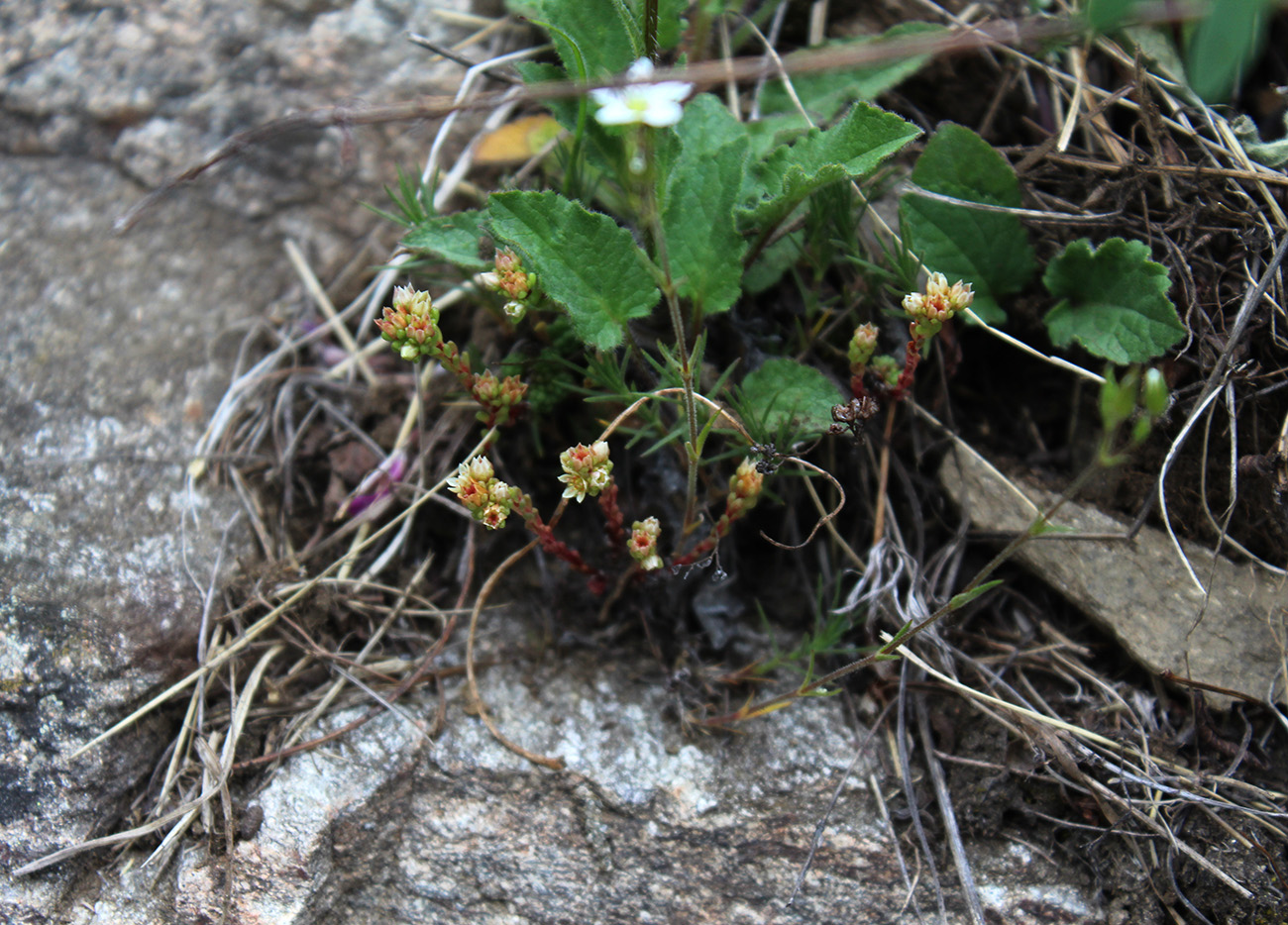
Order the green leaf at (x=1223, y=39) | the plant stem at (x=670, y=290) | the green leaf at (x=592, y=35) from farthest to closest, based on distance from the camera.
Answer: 1. the green leaf at (x=592, y=35)
2. the plant stem at (x=670, y=290)
3. the green leaf at (x=1223, y=39)

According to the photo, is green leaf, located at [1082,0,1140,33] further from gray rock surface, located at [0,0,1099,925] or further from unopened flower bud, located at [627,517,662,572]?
gray rock surface, located at [0,0,1099,925]

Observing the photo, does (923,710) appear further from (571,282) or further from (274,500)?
(274,500)

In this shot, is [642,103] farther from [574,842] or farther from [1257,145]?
[1257,145]

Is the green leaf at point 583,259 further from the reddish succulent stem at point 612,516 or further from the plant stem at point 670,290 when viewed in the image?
the reddish succulent stem at point 612,516

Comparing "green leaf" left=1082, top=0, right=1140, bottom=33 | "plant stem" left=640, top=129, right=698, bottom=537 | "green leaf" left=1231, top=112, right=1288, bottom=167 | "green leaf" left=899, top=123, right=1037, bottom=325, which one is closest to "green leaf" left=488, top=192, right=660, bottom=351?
"plant stem" left=640, top=129, right=698, bottom=537

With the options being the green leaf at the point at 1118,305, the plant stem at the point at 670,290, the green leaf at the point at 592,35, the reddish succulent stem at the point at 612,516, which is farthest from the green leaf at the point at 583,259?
the green leaf at the point at 1118,305
